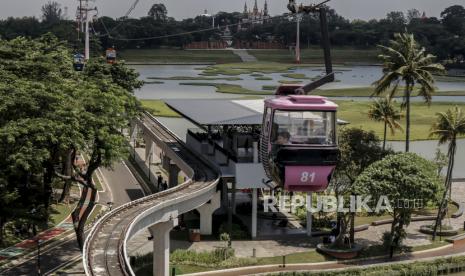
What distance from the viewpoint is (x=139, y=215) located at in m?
35.3

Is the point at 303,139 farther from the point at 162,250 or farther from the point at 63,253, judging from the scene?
the point at 63,253

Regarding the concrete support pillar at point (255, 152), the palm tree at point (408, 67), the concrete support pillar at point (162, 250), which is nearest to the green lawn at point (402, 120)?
the palm tree at point (408, 67)

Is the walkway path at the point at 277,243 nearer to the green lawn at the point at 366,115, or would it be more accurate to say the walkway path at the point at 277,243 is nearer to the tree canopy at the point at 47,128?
the tree canopy at the point at 47,128

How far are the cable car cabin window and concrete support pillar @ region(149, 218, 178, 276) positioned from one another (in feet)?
38.6

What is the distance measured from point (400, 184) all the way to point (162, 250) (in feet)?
51.5

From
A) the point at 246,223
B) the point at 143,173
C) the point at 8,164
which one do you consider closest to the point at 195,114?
the point at 246,223

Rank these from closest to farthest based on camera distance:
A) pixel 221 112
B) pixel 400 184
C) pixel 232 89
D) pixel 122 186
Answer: pixel 400 184
pixel 221 112
pixel 122 186
pixel 232 89

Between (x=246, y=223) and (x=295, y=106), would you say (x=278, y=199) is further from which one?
(x=295, y=106)

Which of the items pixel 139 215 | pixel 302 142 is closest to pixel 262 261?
pixel 139 215

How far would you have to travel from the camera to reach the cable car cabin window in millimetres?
29203

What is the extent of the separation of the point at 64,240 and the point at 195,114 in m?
16.3

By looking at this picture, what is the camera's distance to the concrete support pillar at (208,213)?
47562 millimetres

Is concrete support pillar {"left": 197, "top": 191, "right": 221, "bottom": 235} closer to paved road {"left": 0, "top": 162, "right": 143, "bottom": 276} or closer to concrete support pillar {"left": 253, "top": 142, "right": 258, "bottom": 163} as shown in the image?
concrete support pillar {"left": 253, "top": 142, "right": 258, "bottom": 163}

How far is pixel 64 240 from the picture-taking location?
42.8 meters
